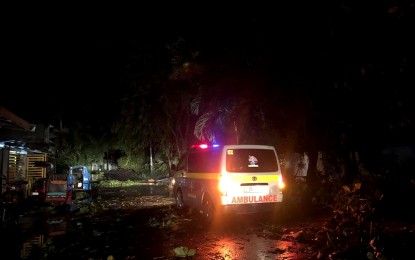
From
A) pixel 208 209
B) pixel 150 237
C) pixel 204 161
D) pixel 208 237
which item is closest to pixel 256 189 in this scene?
pixel 208 209

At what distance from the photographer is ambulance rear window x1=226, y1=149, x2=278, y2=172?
406 inches

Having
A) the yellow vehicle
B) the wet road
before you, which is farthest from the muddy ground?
the yellow vehicle

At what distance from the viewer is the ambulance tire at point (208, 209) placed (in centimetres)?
1080

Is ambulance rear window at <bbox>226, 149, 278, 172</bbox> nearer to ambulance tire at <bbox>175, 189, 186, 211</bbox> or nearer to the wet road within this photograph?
the wet road

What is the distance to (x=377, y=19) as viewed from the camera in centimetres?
934

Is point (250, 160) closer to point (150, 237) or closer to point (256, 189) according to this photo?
point (256, 189)

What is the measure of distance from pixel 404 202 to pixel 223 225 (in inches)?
202

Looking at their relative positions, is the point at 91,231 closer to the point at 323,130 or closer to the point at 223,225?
the point at 223,225

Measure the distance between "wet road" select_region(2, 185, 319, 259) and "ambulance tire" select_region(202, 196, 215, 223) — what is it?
0.24m

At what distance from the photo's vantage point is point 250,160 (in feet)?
34.3

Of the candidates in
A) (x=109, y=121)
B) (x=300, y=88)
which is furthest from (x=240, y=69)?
(x=109, y=121)

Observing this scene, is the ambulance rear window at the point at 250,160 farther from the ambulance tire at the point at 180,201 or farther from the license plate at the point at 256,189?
the ambulance tire at the point at 180,201

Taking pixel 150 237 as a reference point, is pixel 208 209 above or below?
above

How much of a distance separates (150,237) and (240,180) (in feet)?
8.77
